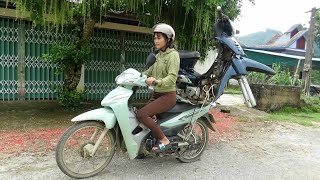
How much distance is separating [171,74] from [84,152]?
136 centimetres

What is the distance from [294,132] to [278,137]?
798mm

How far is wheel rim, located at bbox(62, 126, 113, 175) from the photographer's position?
3414mm

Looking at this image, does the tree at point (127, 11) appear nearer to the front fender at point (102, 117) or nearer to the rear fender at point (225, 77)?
the rear fender at point (225, 77)

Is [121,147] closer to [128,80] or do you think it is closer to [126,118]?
[126,118]

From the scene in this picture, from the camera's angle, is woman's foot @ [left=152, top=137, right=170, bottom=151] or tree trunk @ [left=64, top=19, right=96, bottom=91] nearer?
woman's foot @ [left=152, top=137, right=170, bottom=151]

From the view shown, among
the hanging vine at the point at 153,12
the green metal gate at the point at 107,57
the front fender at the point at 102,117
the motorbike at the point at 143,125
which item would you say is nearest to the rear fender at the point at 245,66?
the motorbike at the point at 143,125

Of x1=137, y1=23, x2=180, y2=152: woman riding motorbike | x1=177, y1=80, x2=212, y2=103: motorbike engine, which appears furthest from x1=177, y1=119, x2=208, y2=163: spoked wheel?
x1=137, y1=23, x2=180, y2=152: woman riding motorbike

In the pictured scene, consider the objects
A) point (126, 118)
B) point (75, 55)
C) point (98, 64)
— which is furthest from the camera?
point (98, 64)

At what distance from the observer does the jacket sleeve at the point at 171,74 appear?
3.53 m

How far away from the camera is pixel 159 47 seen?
3807mm

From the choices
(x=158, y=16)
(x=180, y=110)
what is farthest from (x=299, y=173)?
(x=158, y=16)

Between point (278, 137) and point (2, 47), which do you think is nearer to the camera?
point (278, 137)

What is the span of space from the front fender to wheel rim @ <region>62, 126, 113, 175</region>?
141 millimetres

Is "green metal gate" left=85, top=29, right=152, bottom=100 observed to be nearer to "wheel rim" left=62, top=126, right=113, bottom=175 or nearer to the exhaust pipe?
the exhaust pipe
